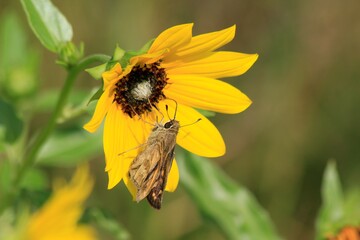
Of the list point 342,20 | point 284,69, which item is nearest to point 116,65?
point 284,69

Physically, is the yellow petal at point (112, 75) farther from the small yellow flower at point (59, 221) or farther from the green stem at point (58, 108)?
the small yellow flower at point (59, 221)

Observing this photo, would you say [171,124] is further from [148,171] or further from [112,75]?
[112,75]

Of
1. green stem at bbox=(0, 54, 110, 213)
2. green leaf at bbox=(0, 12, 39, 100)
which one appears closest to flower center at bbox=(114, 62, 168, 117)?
green stem at bbox=(0, 54, 110, 213)

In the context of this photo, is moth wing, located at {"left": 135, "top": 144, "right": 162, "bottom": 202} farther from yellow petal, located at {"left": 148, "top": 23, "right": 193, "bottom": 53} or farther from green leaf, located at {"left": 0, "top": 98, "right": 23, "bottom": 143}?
green leaf, located at {"left": 0, "top": 98, "right": 23, "bottom": 143}

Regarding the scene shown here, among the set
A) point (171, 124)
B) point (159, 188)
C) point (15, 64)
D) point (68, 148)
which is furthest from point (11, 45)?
point (159, 188)

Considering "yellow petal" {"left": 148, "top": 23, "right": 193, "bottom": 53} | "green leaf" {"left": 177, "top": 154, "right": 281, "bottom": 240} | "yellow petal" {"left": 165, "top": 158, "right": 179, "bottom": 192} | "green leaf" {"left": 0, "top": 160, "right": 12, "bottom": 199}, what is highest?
"yellow petal" {"left": 148, "top": 23, "right": 193, "bottom": 53}

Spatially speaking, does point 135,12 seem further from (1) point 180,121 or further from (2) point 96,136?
(1) point 180,121
